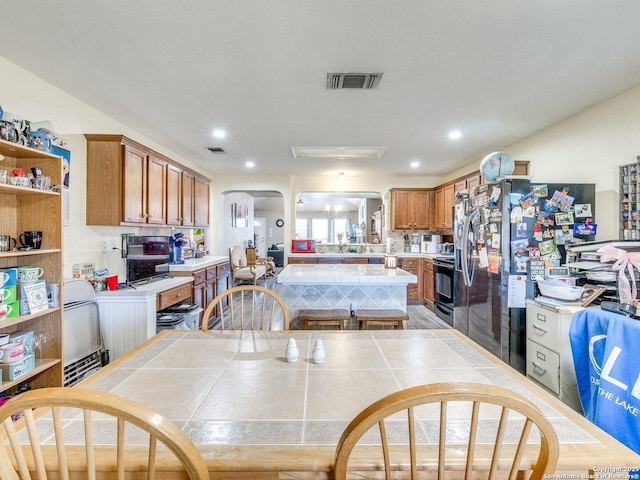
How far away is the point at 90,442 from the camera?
24.4 inches

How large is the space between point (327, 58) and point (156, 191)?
249cm

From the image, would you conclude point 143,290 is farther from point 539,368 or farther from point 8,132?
point 539,368

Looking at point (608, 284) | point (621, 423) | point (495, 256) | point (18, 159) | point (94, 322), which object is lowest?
point (621, 423)

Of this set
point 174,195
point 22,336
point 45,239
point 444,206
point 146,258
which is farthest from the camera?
point 444,206

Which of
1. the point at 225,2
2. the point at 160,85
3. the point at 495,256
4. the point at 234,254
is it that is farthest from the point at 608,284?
the point at 234,254

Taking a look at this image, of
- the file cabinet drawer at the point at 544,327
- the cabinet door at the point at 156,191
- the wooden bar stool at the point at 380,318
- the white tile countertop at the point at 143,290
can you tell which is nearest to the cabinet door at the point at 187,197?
the cabinet door at the point at 156,191

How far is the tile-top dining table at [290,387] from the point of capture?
728 millimetres

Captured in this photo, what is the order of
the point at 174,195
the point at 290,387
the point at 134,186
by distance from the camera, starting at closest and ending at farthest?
the point at 290,387 < the point at 134,186 < the point at 174,195

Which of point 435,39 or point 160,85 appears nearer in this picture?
point 435,39

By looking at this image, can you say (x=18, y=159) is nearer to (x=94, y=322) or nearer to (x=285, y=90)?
(x=94, y=322)

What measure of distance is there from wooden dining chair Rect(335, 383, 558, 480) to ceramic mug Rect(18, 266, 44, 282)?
7.38 ft

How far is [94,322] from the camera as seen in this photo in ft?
8.27

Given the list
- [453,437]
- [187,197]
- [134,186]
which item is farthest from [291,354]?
[187,197]

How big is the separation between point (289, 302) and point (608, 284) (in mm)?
2529
